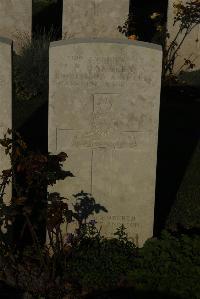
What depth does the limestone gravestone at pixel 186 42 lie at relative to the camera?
39.6ft

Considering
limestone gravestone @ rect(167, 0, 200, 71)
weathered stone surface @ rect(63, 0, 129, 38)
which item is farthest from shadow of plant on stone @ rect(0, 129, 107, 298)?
limestone gravestone @ rect(167, 0, 200, 71)

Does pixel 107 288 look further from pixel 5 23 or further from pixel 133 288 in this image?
pixel 5 23

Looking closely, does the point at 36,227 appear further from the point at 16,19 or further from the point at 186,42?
the point at 16,19

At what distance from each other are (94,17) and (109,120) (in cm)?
662

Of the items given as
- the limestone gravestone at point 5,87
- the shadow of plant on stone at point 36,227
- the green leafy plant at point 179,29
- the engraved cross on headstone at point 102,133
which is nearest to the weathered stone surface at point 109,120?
the engraved cross on headstone at point 102,133

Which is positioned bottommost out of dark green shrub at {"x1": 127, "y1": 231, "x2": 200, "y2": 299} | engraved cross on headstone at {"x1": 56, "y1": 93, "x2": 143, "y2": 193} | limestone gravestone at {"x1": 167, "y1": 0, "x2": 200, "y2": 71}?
dark green shrub at {"x1": 127, "y1": 231, "x2": 200, "y2": 299}

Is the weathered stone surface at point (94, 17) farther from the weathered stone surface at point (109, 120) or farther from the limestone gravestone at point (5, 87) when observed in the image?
the limestone gravestone at point (5, 87)

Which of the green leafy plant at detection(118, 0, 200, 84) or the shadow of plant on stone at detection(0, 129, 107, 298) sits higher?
the green leafy plant at detection(118, 0, 200, 84)

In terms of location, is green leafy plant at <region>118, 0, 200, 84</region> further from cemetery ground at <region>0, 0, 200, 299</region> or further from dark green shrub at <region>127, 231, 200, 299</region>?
dark green shrub at <region>127, 231, 200, 299</region>

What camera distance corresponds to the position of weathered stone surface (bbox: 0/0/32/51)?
12.4 metres

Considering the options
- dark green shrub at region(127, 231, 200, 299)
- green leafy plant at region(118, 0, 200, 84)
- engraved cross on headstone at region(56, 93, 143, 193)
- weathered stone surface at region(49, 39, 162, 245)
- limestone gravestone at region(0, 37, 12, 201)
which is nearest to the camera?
dark green shrub at region(127, 231, 200, 299)

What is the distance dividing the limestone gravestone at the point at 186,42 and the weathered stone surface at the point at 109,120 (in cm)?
651

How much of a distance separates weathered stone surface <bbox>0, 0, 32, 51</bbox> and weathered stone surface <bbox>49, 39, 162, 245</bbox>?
22.5ft

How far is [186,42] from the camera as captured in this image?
12.3m
